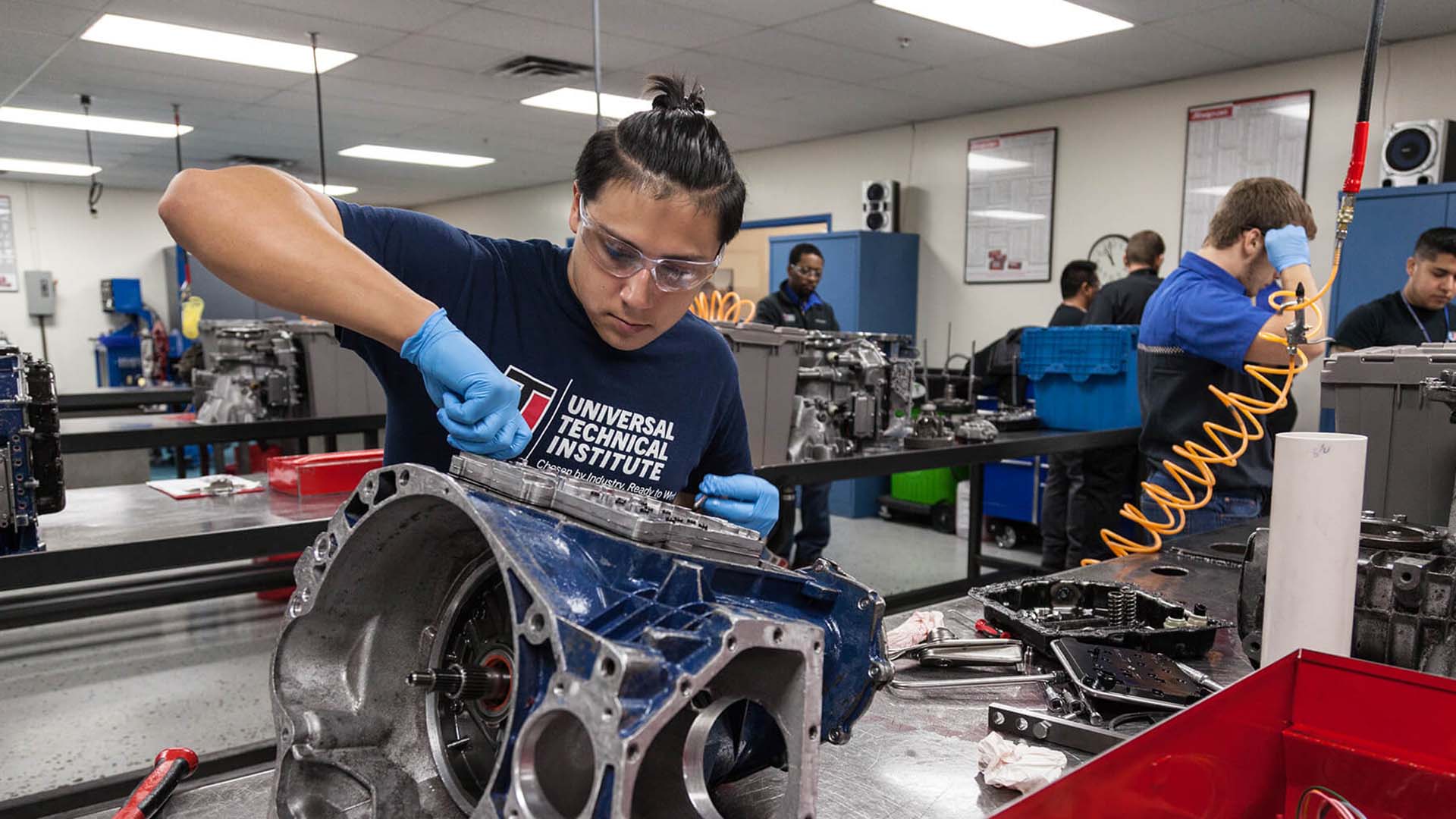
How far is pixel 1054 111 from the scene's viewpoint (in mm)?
6180

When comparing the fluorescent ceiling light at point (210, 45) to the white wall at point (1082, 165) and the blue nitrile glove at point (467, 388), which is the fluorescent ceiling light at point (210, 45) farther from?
the blue nitrile glove at point (467, 388)

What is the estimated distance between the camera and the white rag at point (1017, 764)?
93 cm

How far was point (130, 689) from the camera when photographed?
3252 millimetres

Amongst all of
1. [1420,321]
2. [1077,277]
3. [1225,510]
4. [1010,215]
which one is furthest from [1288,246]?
[1010,215]

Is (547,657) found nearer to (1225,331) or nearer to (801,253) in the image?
(1225,331)

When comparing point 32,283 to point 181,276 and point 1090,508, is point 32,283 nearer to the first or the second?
point 181,276

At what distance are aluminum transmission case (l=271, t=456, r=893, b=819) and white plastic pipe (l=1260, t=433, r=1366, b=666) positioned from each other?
0.52 m

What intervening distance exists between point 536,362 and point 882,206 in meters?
6.10

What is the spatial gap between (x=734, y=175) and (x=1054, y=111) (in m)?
5.78

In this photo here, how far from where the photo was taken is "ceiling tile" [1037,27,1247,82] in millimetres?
4707

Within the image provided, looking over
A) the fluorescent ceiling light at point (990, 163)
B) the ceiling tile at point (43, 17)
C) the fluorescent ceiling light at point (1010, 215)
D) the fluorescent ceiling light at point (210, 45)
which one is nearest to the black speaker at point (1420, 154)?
the fluorescent ceiling light at point (1010, 215)

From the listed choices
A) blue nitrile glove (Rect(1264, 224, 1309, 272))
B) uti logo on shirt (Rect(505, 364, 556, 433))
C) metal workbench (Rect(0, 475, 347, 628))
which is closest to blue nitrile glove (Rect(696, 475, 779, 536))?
uti logo on shirt (Rect(505, 364, 556, 433))

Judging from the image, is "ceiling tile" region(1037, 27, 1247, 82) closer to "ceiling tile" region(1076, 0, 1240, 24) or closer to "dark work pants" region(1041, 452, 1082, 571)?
"ceiling tile" region(1076, 0, 1240, 24)

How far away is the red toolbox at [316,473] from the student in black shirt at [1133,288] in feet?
11.7
